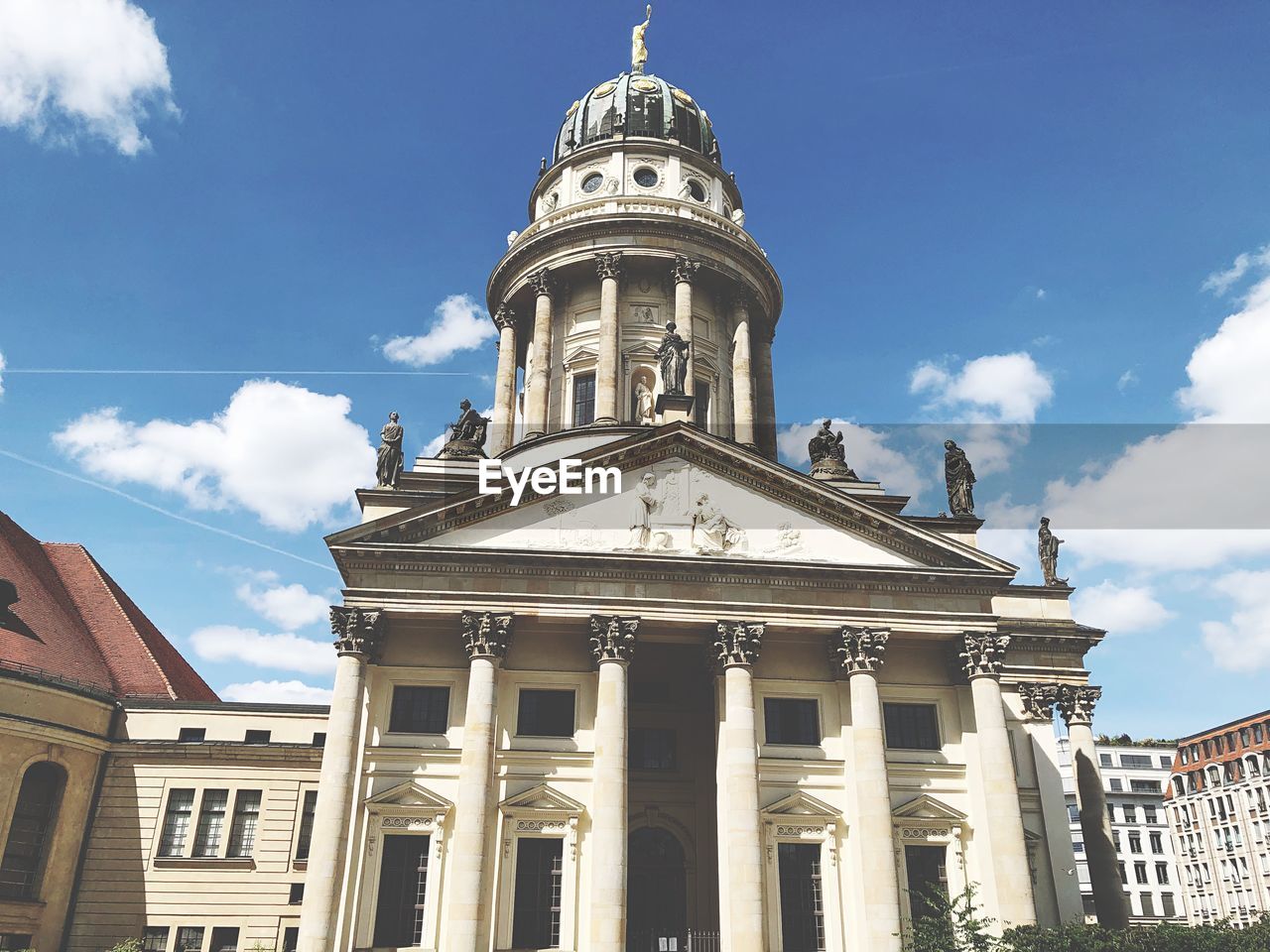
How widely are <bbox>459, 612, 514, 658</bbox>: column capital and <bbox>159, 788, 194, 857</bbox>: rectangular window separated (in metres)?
12.5

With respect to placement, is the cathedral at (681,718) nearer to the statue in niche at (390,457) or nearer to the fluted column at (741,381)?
the statue in niche at (390,457)

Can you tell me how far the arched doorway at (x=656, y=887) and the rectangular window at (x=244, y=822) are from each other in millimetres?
12867

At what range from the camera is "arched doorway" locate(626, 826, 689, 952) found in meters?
33.1

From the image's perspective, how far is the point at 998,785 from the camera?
101ft

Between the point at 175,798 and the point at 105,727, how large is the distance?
3.48 m

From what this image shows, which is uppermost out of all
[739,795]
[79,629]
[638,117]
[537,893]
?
[638,117]

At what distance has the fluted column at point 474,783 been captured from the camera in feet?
90.9

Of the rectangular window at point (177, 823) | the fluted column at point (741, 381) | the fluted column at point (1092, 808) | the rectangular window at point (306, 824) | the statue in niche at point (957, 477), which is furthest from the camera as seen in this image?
the fluted column at point (741, 381)

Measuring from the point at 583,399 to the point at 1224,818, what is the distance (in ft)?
221

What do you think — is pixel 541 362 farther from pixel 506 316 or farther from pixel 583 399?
pixel 506 316

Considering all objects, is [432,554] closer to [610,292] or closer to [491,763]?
[491,763]

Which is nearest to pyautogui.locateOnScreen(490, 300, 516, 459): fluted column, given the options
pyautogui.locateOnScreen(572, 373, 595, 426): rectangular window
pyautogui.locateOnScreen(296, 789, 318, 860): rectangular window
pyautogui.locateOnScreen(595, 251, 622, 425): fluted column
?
pyautogui.locateOnScreen(572, 373, 595, 426): rectangular window

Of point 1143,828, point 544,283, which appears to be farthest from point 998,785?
point 1143,828

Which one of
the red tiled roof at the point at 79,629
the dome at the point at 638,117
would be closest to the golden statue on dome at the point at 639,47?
the dome at the point at 638,117
